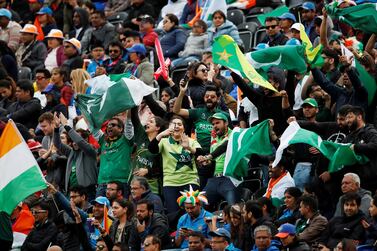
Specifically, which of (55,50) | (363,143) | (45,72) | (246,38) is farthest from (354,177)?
(55,50)

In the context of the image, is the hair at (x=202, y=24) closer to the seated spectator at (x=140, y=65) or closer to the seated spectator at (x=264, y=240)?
the seated spectator at (x=140, y=65)

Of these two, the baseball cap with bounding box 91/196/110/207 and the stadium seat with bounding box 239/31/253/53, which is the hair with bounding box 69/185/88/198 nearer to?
the baseball cap with bounding box 91/196/110/207

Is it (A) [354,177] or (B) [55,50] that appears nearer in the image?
(A) [354,177]

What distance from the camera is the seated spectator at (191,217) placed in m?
18.3

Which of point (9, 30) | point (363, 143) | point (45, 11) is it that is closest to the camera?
point (363, 143)

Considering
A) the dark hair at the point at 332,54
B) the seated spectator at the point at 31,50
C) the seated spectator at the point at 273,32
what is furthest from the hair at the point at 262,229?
the seated spectator at the point at 31,50

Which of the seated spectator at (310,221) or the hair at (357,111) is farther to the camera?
the hair at (357,111)

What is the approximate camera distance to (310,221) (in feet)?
57.4

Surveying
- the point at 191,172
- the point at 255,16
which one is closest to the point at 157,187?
the point at 191,172

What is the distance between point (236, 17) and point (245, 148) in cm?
631

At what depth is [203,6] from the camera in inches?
986

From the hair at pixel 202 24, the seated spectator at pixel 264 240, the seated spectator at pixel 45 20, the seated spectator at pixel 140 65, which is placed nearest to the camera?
the seated spectator at pixel 264 240

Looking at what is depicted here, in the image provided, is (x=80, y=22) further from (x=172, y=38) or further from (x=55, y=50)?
(x=172, y=38)

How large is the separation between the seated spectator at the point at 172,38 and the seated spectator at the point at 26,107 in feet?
7.54
